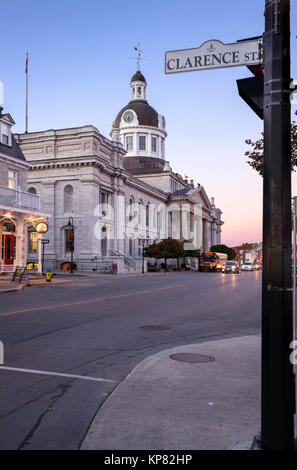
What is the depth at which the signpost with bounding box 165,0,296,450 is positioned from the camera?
11.0ft

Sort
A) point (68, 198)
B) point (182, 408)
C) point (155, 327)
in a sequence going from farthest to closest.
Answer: point (68, 198)
point (155, 327)
point (182, 408)

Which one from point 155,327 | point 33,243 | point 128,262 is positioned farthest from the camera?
point 128,262

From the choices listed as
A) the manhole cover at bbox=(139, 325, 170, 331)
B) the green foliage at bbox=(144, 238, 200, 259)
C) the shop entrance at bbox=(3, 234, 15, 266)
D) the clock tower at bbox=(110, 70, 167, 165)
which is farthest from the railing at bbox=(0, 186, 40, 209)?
the clock tower at bbox=(110, 70, 167, 165)

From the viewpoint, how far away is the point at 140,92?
11012 cm

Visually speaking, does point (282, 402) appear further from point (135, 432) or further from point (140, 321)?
point (140, 321)

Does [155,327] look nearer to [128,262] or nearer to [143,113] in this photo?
[128,262]

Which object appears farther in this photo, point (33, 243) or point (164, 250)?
point (164, 250)

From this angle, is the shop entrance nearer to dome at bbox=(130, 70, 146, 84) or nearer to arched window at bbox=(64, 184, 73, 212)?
arched window at bbox=(64, 184, 73, 212)

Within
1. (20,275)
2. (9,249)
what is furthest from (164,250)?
(20,275)

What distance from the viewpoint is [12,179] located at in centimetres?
3441

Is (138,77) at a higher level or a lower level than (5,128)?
higher

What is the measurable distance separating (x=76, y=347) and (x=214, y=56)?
→ 6.05 m

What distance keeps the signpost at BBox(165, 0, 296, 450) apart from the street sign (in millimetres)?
218

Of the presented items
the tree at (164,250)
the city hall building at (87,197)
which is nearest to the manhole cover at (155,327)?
the city hall building at (87,197)
